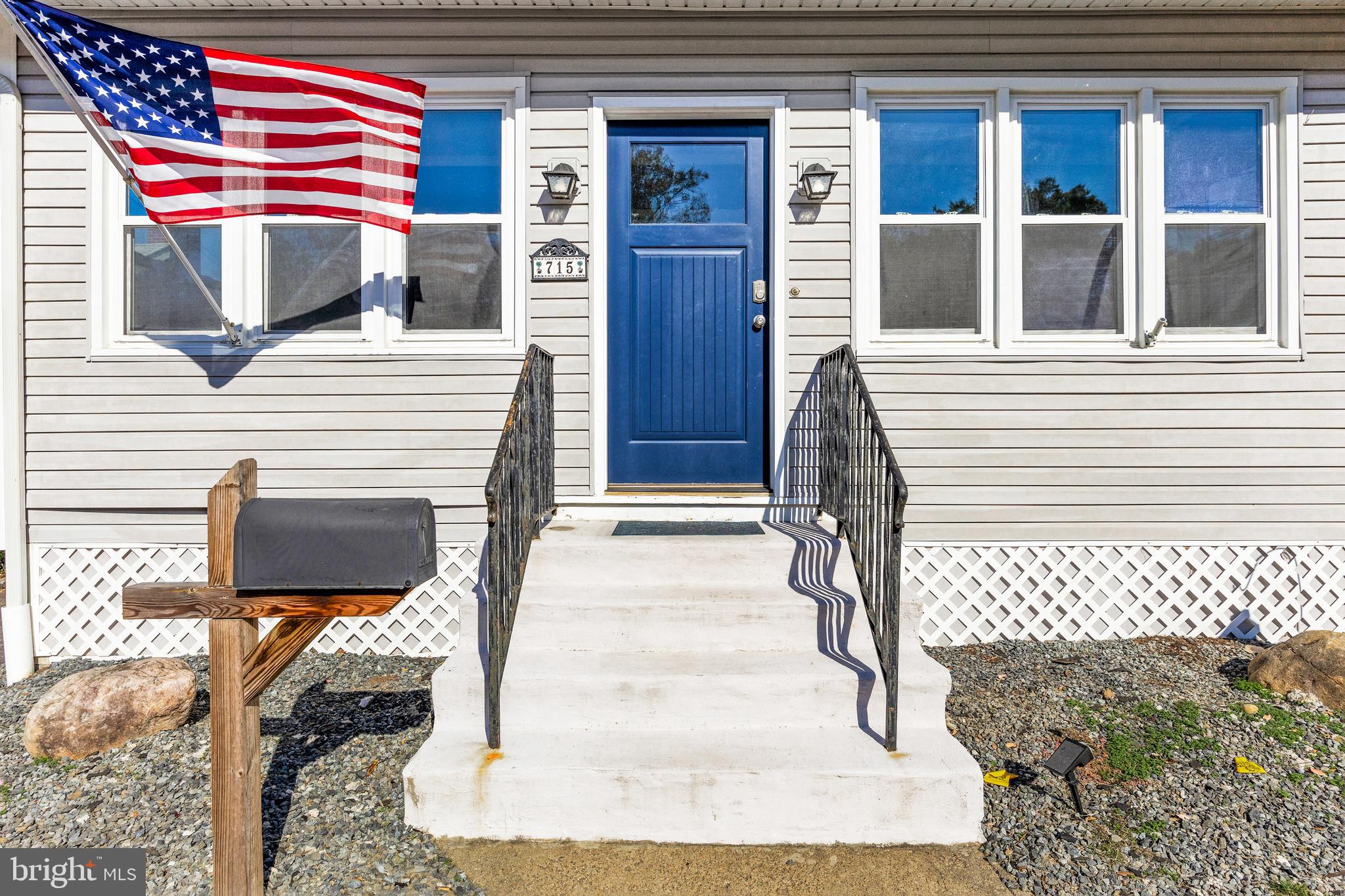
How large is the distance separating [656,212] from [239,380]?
8.00ft

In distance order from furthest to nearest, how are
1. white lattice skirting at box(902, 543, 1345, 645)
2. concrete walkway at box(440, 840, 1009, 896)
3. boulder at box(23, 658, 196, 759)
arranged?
white lattice skirting at box(902, 543, 1345, 645) < boulder at box(23, 658, 196, 759) < concrete walkway at box(440, 840, 1009, 896)

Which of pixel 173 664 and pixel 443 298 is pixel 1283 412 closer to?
pixel 443 298

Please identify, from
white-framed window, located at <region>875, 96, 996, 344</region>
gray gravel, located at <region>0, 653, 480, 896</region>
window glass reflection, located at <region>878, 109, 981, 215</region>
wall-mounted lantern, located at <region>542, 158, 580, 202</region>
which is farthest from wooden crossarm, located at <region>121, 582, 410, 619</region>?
window glass reflection, located at <region>878, 109, 981, 215</region>

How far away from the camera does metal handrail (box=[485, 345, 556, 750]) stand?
2346 mm

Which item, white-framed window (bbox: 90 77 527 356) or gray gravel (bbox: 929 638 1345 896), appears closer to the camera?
gray gravel (bbox: 929 638 1345 896)

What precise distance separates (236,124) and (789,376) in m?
2.90

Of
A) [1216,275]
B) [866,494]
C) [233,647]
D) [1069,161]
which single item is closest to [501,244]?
[866,494]

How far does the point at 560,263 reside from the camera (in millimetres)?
3660

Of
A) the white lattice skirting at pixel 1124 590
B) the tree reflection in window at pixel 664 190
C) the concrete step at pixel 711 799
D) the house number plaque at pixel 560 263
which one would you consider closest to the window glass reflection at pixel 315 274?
the house number plaque at pixel 560 263

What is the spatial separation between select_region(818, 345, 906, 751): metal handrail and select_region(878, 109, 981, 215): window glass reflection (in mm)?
1024

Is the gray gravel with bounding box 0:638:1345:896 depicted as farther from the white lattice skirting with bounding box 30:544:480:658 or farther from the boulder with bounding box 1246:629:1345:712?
the white lattice skirting with bounding box 30:544:480:658

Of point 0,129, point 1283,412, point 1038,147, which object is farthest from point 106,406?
point 1283,412

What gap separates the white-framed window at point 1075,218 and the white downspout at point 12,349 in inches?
174

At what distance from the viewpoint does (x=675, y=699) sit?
249 cm
